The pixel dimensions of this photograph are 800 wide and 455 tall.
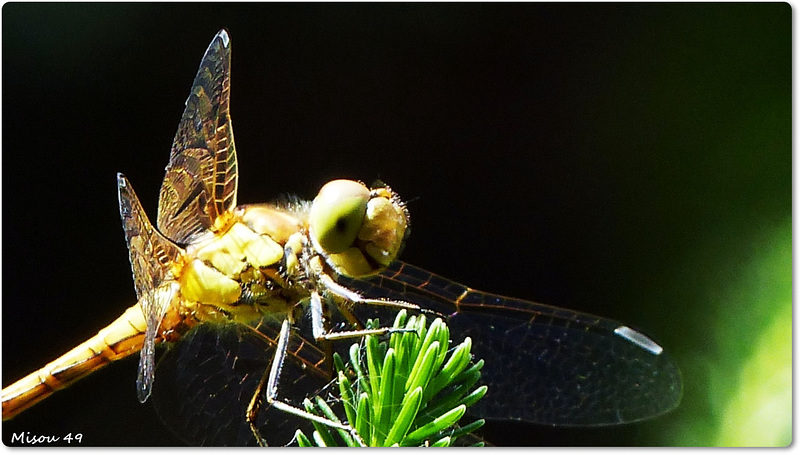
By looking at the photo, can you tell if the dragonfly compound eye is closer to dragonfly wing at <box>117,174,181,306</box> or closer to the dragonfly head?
the dragonfly head

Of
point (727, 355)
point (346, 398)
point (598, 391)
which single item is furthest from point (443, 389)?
point (598, 391)

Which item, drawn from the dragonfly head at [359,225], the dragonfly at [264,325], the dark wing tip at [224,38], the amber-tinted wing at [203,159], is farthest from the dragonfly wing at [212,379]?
the dark wing tip at [224,38]

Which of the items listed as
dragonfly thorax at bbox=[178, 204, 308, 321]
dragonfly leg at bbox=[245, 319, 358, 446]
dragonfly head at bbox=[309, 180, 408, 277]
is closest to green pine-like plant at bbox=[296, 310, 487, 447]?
dragonfly leg at bbox=[245, 319, 358, 446]

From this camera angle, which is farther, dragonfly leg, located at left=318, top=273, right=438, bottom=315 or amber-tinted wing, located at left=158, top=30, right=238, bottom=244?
amber-tinted wing, located at left=158, top=30, right=238, bottom=244

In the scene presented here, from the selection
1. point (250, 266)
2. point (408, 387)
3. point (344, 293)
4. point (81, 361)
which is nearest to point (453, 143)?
point (250, 266)

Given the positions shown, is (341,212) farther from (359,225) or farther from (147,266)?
(147,266)

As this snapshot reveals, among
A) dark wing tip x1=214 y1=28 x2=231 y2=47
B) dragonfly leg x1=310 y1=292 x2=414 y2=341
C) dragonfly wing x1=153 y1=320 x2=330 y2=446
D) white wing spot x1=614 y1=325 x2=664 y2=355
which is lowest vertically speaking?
dragonfly wing x1=153 y1=320 x2=330 y2=446
